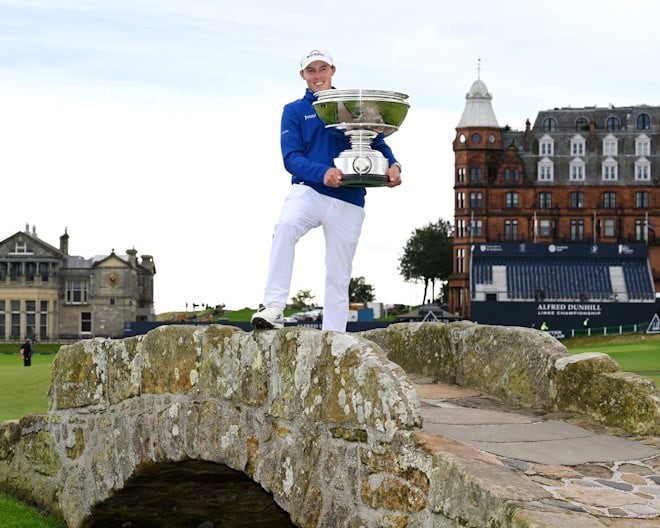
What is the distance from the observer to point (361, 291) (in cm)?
11975

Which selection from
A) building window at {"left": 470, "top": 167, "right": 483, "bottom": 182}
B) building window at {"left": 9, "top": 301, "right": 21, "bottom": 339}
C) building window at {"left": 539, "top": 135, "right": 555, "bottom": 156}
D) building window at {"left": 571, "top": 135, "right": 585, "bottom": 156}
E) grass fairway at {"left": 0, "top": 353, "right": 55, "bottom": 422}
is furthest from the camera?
building window at {"left": 9, "top": 301, "right": 21, "bottom": 339}

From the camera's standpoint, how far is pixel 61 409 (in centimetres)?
1230

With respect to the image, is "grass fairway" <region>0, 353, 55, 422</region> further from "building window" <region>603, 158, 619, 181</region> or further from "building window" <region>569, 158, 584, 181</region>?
"building window" <region>603, 158, 619, 181</region>

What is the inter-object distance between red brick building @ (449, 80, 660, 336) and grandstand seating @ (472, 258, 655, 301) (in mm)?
11097

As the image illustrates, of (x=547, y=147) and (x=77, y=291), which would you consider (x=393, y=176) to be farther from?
(x=77, y=291)

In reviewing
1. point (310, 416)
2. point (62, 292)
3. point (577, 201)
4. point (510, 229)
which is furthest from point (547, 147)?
point (310, 416)

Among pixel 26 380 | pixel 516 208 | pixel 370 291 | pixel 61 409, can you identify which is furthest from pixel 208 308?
pixel 61 409

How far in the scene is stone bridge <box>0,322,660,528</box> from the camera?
24.7 ft

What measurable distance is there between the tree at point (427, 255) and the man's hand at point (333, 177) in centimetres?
10652

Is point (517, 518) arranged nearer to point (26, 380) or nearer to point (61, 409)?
point (61, 409)

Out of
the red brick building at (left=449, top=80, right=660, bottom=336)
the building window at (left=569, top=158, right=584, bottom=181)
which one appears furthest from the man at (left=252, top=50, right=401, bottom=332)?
the building window at (left=569, top=158, right=584, bottom=181)

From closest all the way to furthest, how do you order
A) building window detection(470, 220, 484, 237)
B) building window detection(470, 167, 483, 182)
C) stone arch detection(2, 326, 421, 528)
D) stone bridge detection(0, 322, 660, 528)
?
1. stone bridge detection(0, 322, 660, 528)
2. stone arch detection(2, 326, 421, 528)
3. building window detection(470, 220, 484, 237)
4. building window detection(470, 167, 483, 182)

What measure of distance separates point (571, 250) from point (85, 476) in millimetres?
80426

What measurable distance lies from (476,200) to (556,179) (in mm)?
7013
